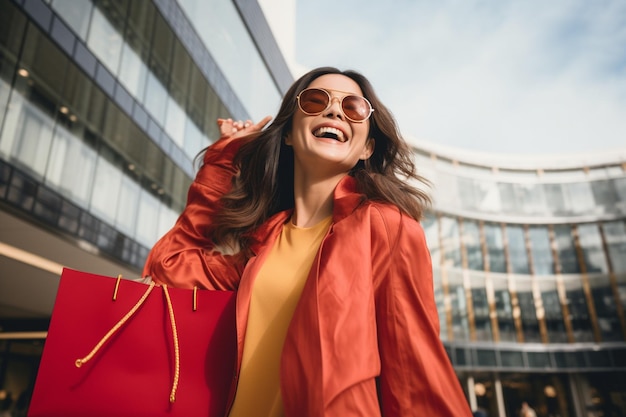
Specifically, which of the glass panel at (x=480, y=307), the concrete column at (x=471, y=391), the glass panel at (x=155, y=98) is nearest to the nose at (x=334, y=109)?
the glass panel at (x=155, y=98)

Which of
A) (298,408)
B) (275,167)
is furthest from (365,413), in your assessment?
(275,167)

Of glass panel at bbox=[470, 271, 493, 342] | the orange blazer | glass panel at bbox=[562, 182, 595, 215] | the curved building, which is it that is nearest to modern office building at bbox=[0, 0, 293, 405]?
the orange blazer

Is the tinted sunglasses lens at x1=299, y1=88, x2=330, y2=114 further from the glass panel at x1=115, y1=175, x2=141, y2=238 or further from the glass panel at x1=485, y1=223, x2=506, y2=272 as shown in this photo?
the glass panel at x1=485, y1=223, x2=506, y2=272

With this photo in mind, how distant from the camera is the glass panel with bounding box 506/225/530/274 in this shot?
103 ft

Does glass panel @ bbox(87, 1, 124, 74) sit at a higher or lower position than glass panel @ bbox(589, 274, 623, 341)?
higher

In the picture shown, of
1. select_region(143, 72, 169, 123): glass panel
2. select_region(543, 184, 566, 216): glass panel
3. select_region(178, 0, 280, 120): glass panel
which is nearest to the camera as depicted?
select_region(143, 72, 169, 123): glass panel

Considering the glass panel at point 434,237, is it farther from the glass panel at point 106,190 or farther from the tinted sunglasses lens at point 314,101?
the tinted sunglasses lens at point 314,101

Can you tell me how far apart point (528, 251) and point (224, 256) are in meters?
34.1

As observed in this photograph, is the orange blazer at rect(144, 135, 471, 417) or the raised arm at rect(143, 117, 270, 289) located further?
the raised arm at rect(143, 117, 270, 289)

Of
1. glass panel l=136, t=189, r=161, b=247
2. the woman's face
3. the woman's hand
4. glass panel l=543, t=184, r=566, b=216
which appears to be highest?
glass panel l=543, t=184, r=566, b=216

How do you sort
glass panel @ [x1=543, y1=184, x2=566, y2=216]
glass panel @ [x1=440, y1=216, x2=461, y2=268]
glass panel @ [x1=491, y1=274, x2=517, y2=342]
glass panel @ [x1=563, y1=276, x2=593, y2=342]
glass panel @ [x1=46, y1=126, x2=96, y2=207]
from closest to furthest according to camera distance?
glass panel @ [x1=46, y1=126, x2=96, y2=207] < glass panel @ [x1=563, y1=276, x2=593, y2=342] < glass panel @ [x1=491, y1=274, x2=517, y2=342] < glass panel @ [x1=440, y1=216, x2=461, y2=268] < glass panel @ [x1=543, y1=184, x2=566, y2=216]

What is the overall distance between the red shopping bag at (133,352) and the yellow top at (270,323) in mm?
114

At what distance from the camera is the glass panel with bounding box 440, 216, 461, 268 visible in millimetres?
31328

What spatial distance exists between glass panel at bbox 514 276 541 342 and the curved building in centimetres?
7
